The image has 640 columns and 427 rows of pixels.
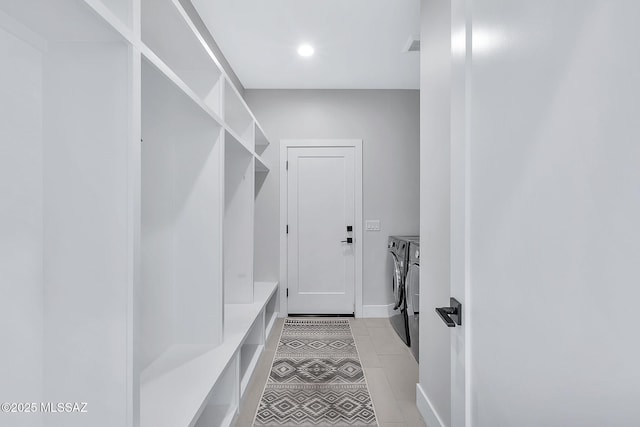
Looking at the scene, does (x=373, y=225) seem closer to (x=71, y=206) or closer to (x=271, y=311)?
(x=271, y=311)

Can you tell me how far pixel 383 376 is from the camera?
2.52 meters

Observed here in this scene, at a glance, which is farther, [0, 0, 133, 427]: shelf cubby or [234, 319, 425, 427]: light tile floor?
[234, 319, 425, 427]: light tile floor

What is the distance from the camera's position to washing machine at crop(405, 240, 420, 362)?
2.73m

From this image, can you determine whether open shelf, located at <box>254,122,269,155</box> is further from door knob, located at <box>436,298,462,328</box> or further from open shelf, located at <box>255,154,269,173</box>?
door knob, located at <box>436,298,462,328</box>

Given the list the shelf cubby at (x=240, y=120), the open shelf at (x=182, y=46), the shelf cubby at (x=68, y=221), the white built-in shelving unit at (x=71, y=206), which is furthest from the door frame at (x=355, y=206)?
the shelf cubby at (x=68, y=221)

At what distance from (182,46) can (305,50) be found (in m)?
1.56

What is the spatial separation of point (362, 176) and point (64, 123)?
330 cm

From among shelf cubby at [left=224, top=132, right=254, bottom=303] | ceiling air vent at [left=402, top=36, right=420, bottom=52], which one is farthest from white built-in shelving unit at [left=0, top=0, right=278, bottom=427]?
ceiling air vent at [left=402, top=36, right=420, bottom=52]

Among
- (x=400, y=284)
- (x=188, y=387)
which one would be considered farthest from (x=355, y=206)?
(x=188, y=387)

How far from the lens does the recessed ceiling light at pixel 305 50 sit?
3.02m

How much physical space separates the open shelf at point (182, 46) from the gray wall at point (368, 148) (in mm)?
2017

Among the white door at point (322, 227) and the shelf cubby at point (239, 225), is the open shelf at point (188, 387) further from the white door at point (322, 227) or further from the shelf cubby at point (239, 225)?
the white door at point (322, 227)

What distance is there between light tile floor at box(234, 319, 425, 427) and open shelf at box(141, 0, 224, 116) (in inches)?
70.7

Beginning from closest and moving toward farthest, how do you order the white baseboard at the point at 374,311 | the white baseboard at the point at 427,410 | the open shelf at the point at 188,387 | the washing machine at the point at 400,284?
the open shelf at the point at 188,387 → the white baseboard at the point at 427,410 → the washing machine at the point at 400,284 → the white baseboard at the point at 374,311
